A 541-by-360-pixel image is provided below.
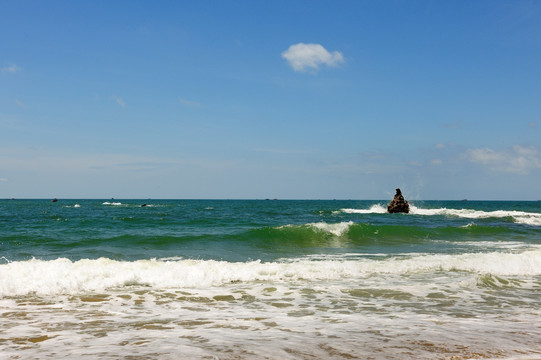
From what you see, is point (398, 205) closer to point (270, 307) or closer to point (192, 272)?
point (192, 272)

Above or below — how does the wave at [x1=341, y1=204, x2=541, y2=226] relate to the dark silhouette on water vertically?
below

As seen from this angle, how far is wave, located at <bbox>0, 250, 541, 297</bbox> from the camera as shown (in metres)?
10.0

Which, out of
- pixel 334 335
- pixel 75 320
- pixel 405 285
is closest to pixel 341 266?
pixel 405 285

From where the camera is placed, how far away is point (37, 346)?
5.66 meters

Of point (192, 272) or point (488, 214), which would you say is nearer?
point (192, 272)

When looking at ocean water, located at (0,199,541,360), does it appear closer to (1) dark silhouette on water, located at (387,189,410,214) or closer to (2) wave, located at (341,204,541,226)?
(2) wave, located at (341,204,541,226)

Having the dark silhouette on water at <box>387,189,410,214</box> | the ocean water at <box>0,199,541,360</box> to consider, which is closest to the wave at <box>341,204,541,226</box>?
the dark silhouette on water at <box>387,189,410,214</box>

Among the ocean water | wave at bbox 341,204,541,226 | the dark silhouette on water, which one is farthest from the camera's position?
the dark silhouette on water

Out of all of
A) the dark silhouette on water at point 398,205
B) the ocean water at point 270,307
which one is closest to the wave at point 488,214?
the dark silhouette on water at point 398,205

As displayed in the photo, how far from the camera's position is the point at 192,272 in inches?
459

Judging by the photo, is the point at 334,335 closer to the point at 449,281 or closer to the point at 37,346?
the point at 37,346

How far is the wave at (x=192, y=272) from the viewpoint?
32.9ft

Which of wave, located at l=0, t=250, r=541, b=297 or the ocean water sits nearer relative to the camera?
the ocean water

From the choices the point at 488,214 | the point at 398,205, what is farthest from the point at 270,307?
the point at 488,214
